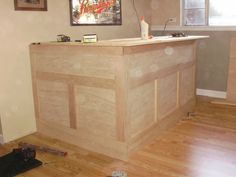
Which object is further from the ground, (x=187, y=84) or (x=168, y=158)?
(x=187, y=84)

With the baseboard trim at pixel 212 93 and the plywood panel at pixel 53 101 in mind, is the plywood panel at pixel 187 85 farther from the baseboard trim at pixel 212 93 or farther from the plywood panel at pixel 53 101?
the plywood panel at pixel 53 101

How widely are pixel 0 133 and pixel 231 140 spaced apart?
233 centimetres

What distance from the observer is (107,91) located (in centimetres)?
241

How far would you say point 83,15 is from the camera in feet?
11.5

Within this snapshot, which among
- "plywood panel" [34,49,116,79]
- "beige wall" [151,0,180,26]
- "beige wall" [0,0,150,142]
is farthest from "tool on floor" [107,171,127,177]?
"beige wall" [151,0,180,26]

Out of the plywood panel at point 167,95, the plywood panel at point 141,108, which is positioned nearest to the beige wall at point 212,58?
the plywood panel at point 167,95

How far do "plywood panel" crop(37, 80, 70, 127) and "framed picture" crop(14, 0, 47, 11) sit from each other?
0.76m

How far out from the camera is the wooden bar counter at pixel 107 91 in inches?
92.8

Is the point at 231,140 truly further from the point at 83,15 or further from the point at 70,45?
the point at 83,15

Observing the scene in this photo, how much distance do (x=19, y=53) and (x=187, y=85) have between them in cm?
205

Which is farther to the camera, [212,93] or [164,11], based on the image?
[164,11]

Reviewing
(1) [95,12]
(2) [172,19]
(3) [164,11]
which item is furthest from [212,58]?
(1) [95,12]

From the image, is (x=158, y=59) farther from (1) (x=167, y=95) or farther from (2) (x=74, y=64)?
(2) (x=74, y=64)

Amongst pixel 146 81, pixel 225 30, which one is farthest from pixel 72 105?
pixel 225 30
